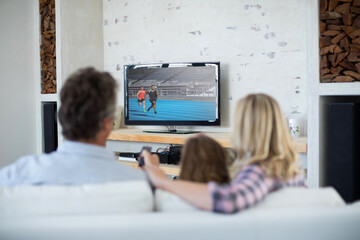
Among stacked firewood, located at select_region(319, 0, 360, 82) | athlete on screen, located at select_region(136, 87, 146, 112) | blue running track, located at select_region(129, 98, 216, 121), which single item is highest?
stacked firewood, located at select_region(319, 0, 360, 82)

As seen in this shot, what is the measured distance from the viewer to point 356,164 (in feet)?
9.84

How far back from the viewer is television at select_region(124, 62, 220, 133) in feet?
13.8

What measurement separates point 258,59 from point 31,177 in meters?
3.02

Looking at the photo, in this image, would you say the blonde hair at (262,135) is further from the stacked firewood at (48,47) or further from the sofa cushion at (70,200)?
the stacked firewood at (48,47)

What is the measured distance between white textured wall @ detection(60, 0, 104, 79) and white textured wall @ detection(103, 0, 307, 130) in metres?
0.10

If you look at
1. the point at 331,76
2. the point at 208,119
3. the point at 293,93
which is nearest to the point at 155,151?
the point at 208,119

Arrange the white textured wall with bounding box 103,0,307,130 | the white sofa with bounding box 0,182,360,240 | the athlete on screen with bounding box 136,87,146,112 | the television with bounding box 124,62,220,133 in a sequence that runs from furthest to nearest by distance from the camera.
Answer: the athlete on screen with bounding box 136,87,146,112 → the television with bounding box 124,62,220,133 → the white textured wall with bounding box 103,0,307,130 → the white sofa with bounding box 0,182,360,240

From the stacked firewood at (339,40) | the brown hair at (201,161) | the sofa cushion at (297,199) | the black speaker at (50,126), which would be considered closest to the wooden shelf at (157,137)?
the black speaker at (50,126)

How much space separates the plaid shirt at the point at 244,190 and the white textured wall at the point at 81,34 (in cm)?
373

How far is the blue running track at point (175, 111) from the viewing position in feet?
13.9

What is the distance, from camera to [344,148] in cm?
298

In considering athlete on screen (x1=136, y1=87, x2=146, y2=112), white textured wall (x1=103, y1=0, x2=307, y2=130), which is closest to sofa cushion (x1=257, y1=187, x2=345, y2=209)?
white textured wall (x1=103, y1=0, x2=307, y2=130)

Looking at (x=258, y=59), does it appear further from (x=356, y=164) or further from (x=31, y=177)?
(x=31, y=177)

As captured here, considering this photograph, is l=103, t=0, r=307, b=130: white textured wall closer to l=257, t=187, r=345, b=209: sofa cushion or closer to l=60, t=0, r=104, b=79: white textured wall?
l=60, t=0, r=104, b=79: white textured wall
